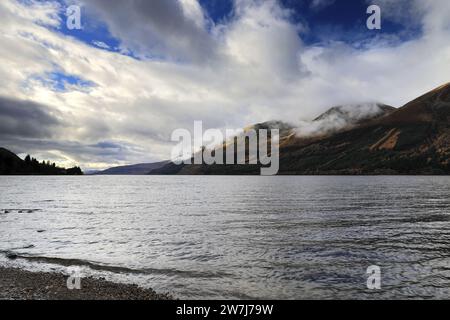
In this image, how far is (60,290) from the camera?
67.2 ft

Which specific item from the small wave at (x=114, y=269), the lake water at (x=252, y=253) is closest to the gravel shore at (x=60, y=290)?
the lake water at (x=252, y=253)

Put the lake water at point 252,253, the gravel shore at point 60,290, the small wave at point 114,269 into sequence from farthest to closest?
1. the small wave at point 114,269
2. the lake water at point 252,253
3. the gravel shore at point 60,290

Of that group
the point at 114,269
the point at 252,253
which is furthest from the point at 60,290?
the point at 252,253

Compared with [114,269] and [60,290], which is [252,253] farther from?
[60,290]

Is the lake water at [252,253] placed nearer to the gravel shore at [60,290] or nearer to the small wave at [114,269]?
the small wave at [114,269]

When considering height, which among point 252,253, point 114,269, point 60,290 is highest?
point 252,253

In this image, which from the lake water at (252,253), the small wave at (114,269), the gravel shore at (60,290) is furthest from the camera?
the small wave at (114,269)

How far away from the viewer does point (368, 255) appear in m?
29.2

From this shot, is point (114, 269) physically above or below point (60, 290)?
below

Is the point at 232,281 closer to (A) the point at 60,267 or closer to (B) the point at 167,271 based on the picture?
(B) the point at 167,271

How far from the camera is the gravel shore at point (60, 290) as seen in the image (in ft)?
63.1

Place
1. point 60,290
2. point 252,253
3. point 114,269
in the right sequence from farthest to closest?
point 252,253 < point 114,269 < point 60,290

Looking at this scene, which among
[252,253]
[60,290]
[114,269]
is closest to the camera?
[60,290]
